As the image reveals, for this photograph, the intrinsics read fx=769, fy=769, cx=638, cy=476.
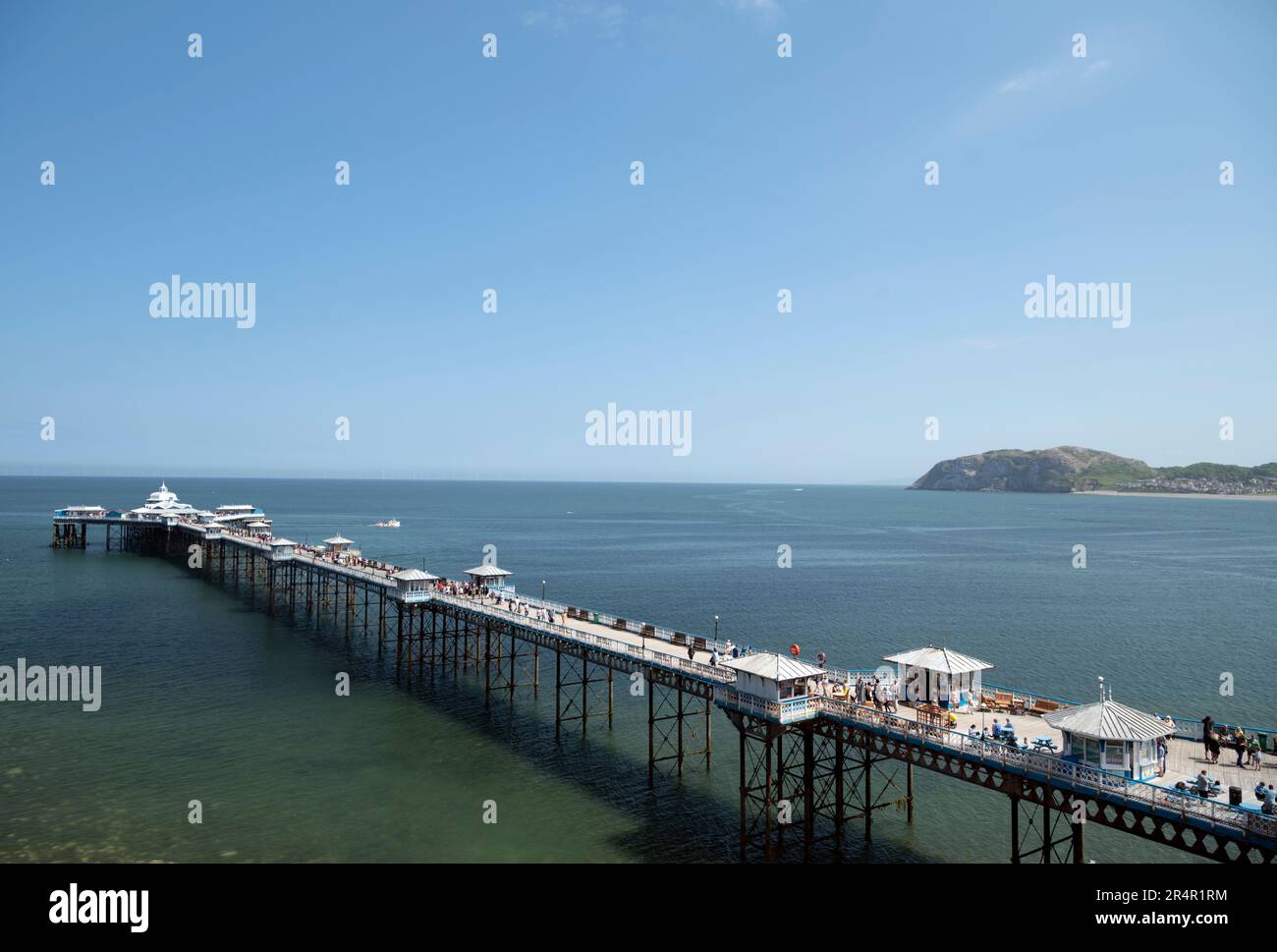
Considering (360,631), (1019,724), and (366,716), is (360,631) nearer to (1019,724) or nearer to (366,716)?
(366,716)

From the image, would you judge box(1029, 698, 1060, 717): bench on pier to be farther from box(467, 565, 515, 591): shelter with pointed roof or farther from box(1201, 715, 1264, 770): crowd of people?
box(467, 565, 515, 591): shelter with pointed roof

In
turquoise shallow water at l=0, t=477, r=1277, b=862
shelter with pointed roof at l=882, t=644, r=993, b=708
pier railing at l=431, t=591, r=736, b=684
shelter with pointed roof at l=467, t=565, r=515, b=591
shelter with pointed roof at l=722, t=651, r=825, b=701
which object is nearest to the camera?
shelter with pointed roof at l=882, t=644, r=993, b=708

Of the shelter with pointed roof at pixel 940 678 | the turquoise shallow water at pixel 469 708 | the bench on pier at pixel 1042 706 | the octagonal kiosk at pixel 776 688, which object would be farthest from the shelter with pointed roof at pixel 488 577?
the bench on pier at pixel 1042 706

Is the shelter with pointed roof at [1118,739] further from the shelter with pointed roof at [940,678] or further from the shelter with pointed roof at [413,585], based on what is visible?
the shelter with pointed roof at [413,585]

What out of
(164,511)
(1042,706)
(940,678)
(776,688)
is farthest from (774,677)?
(164,511)

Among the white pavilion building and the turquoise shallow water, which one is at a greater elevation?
the white pavilion building

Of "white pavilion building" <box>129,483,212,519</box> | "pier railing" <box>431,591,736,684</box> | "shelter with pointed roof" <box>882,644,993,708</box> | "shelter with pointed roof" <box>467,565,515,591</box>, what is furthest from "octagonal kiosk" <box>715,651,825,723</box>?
"white pavilion building" <box>129,483,212,519</box>
